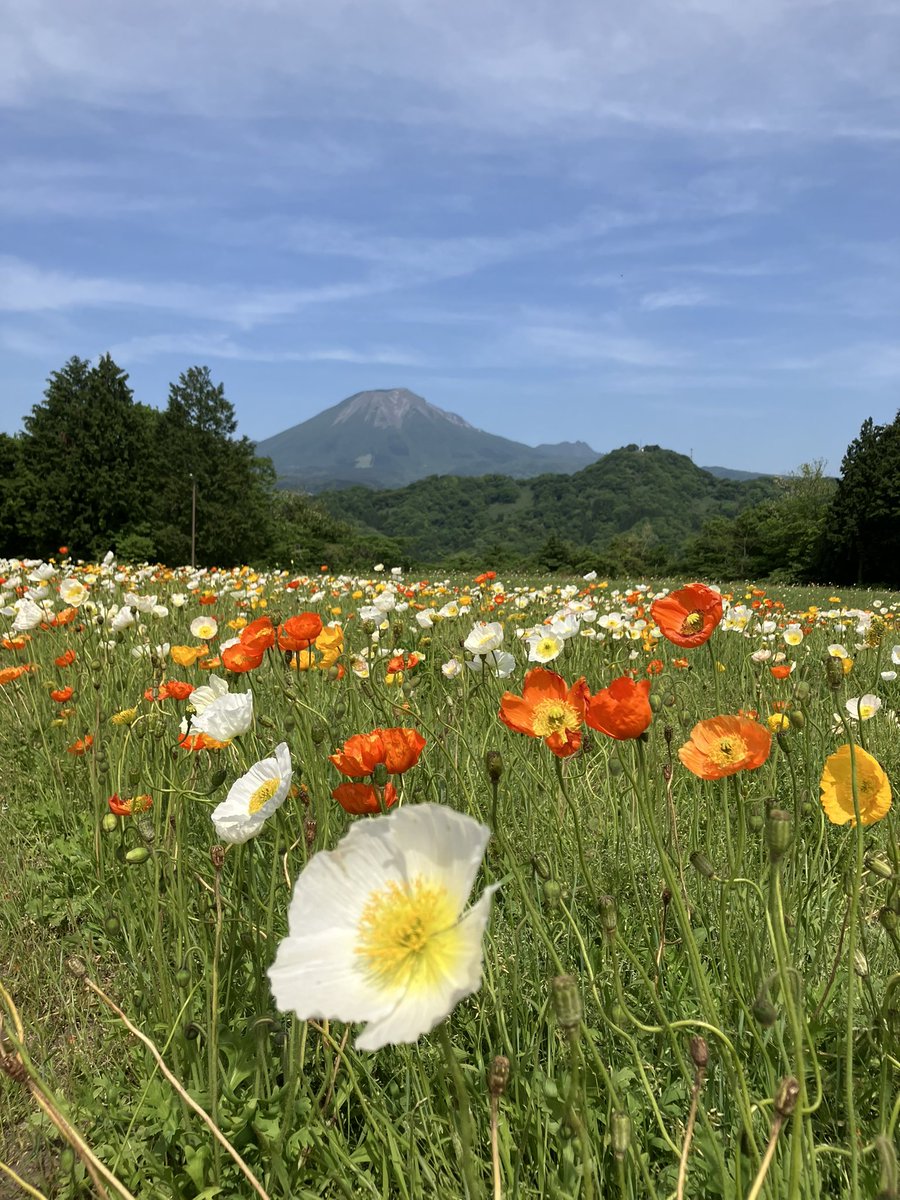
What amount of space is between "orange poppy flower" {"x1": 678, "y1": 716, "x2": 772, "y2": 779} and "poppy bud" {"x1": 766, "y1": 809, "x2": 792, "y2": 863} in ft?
0.93

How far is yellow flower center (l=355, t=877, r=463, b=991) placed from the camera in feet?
2.37

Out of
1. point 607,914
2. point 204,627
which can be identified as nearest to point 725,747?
point 607,914

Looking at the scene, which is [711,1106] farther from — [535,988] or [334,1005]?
[334,1005]

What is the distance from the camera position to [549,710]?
1.40 meters

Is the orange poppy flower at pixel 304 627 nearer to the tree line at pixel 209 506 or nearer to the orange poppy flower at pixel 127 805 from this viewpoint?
the orange poppy flower at pixel 127 805

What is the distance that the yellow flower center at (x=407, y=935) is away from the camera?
72 centimetres

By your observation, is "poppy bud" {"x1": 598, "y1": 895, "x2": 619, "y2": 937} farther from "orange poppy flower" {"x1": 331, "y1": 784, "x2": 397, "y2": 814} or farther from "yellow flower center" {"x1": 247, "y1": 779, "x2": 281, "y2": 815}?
"yellow flower center" {"x1": 247, "y1": 779, "x2": 281, "y2": 815}

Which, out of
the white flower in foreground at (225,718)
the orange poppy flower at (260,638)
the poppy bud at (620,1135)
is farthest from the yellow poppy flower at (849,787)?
the orange poppy flower at (260,638)

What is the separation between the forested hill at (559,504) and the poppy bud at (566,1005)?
78.9 meters

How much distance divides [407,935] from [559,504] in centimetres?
10723

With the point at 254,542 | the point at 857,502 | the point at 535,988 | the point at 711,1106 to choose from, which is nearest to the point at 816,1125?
the point at 711,1106

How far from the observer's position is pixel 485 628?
2471mm

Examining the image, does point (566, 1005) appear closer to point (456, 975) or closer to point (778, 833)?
point (456, 975)

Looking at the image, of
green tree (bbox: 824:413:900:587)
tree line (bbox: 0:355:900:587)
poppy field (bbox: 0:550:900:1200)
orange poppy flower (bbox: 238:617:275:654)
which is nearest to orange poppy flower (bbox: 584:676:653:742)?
poppy field (bbox: 0:550:900:1200)
